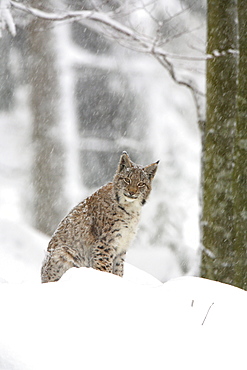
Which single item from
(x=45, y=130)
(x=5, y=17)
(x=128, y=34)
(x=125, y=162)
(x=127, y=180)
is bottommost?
(x=45, y=130)

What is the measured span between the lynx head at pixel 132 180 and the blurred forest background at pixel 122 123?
19.2ft

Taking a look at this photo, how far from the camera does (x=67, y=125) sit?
49.1ft

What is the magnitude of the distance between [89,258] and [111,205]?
1.72 ft

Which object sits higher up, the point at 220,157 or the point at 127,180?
the point at 220,157

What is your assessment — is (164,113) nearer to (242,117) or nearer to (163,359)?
(242,117)

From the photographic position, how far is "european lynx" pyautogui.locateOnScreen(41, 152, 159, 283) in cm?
512

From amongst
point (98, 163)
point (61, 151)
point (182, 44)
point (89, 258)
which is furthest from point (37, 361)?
point (182, 44)

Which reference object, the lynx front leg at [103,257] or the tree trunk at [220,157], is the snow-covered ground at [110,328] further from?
the tree trunk at [220,157]

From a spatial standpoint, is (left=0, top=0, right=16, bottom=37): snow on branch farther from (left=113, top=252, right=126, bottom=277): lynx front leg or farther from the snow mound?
the snow mound

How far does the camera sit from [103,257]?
514 cm

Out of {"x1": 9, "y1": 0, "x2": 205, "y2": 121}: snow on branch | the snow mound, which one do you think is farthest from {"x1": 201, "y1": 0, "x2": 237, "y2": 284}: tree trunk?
the snow mound

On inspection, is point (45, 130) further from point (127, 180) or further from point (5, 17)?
point (127, 180)

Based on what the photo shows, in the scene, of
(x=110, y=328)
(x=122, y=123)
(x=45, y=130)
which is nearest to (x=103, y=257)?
(x=110, y=328)

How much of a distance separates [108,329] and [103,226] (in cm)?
259
